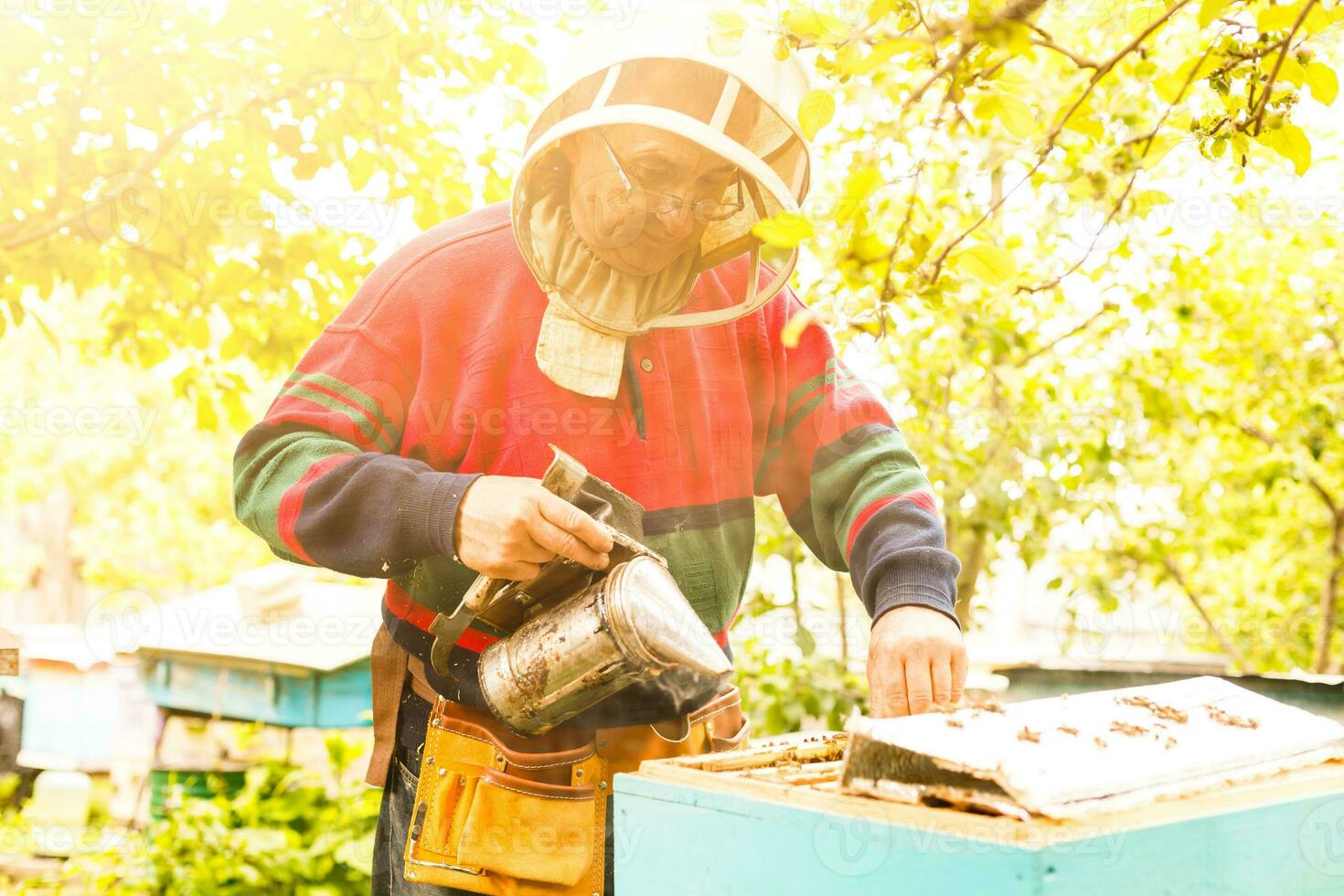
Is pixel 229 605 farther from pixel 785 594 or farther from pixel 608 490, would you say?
pixel 608 490

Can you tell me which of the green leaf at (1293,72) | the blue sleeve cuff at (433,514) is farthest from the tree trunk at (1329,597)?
the blue sleeve cuff at (433,514)

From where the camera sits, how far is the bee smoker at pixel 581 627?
5.29ft

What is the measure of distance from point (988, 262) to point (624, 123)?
2.74ft

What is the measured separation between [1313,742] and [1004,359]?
3.33m

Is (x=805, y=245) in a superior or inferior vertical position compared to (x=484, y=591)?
superior

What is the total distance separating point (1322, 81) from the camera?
4.92 feet

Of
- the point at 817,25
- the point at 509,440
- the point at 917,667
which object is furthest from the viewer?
the point at 509,440

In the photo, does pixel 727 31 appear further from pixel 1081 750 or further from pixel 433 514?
pixel 1081 750

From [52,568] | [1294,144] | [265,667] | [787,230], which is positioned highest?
[52,568]

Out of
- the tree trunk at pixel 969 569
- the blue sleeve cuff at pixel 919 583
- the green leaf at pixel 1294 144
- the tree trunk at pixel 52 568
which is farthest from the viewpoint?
the tree trunk at pixel 52 568

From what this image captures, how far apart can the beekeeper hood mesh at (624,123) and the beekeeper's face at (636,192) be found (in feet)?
0.15

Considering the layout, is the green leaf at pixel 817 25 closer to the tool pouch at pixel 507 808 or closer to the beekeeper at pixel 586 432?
the beekeeper at pixel 586 432

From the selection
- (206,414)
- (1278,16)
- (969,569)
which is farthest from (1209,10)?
(206,414)

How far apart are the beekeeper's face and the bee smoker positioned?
559 millimetres
